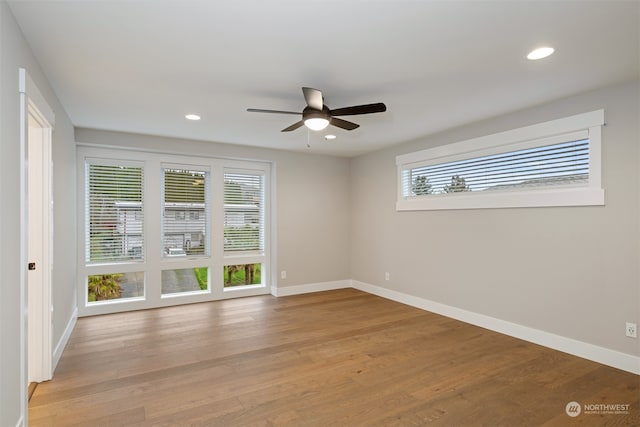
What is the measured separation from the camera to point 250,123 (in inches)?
164

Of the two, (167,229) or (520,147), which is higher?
(520,147)

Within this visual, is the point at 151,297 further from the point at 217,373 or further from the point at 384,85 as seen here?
the point at 384,85

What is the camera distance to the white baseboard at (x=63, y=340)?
9.95 ft

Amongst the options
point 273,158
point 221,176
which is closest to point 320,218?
point 273,158

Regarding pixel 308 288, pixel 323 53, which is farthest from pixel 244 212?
pixel 323 53

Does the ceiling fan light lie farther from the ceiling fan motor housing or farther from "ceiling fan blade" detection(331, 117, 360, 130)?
Result: "ceiling fan blade" detection(331, 117, 360, 130)

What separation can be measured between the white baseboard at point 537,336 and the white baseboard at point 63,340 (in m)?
4.25

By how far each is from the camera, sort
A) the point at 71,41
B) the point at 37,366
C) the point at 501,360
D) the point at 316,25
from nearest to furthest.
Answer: the point at 316,25 → the point at 71,41 → the point at 37,366 → the point at 501,360

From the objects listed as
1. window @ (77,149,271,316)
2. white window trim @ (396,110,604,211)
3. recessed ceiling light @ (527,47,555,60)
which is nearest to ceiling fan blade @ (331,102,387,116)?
recessed ceiling light @ (527,47,555,60)

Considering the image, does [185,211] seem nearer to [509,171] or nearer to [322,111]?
[322,111]

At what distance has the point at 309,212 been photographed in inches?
240

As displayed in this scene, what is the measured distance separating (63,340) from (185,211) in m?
2.28

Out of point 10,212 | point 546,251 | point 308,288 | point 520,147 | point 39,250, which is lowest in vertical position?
point 308,288

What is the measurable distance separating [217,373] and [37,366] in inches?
55.0
